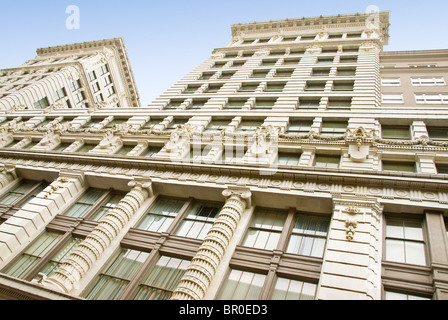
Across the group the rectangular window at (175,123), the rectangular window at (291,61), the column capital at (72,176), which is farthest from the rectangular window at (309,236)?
the rectangular window at (291,61)

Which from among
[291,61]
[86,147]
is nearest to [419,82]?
[291,61]

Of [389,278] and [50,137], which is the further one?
[50,137]

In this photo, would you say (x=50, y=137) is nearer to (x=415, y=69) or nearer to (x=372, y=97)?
(x=372, y=97)

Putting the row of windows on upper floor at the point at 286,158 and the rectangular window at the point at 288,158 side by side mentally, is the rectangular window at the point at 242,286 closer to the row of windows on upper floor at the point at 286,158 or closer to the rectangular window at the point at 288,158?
the row of windows on upper floor at the point at 286,158

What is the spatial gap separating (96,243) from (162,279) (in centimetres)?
338

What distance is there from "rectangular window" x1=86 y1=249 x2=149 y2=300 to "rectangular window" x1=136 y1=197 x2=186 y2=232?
1558mm

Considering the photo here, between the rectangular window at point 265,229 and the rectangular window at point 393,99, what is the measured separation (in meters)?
14.2

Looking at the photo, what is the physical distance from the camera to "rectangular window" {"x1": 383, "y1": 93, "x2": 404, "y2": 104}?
24373mm

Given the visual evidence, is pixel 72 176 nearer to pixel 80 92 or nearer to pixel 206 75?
pixel 206 75

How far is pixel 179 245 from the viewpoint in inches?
595

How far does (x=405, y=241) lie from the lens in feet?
42.9
